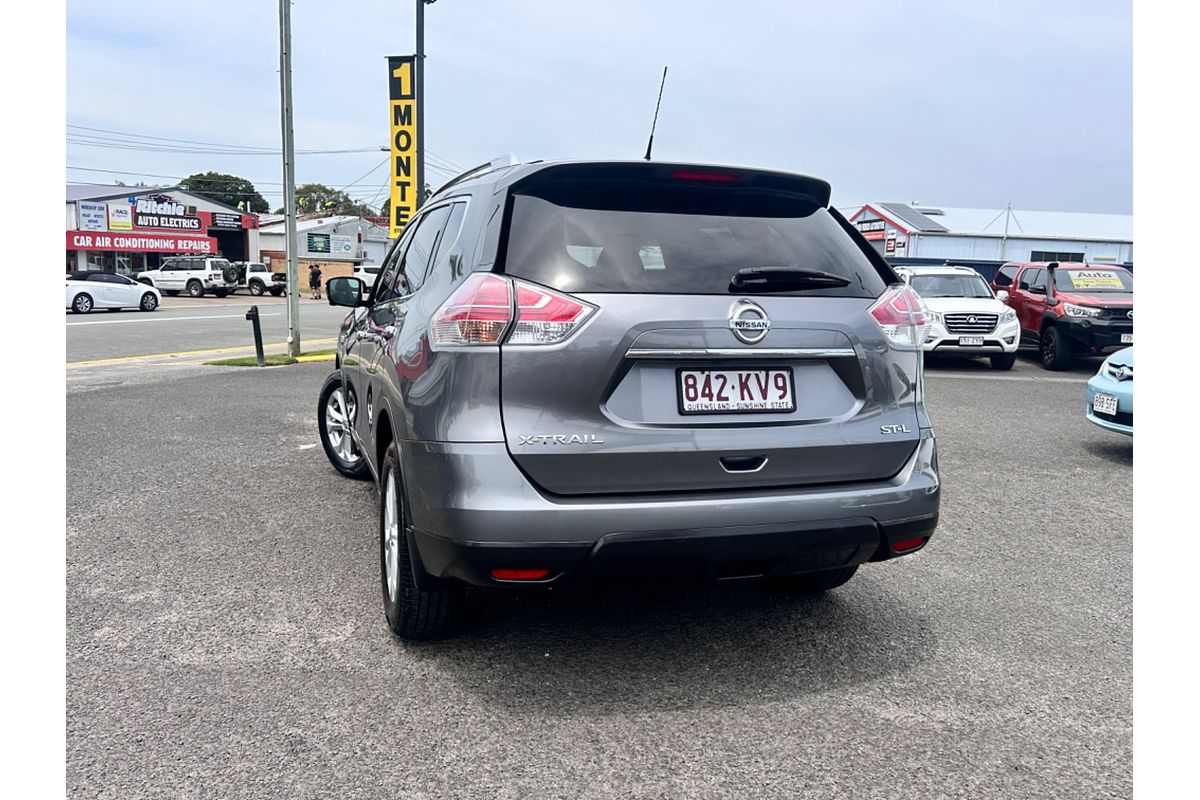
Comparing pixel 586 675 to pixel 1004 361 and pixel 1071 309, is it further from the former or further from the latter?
pixel 1071 309

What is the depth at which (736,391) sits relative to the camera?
299cm

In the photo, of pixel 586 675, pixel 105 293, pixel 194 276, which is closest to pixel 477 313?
pixel 586 675

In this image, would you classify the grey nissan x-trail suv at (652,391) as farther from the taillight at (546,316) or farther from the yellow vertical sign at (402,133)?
the yellow vertical sign at (402,133)

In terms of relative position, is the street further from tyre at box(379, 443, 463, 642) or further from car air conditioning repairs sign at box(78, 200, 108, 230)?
car air conditioning repairs sign at box(78, 200, 108, 230)

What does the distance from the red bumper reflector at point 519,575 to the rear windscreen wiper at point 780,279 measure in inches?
44.1

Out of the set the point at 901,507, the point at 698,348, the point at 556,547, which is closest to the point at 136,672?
the point at 556,547

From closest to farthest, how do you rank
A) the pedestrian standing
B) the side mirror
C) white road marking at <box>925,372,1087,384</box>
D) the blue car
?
the side mirror < the blue car < white road marking at <box>925,372,1087,384</box> < the pedestrian standing

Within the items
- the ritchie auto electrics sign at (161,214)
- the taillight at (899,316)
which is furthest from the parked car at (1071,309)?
the ritchie auto electrics sign at (161,214)

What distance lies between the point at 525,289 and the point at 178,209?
58.6 metres

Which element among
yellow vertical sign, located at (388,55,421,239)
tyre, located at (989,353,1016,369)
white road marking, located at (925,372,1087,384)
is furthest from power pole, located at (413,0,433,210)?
tyre, located at (989,353,1016,369)

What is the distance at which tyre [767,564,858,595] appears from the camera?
3.98m

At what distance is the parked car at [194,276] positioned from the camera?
4425 centimetres

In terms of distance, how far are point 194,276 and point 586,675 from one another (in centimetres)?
4591

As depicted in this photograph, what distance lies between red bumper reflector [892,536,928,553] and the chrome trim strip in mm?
669
